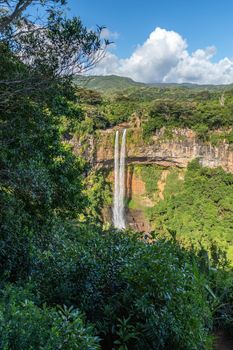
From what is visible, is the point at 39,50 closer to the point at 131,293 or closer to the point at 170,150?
the point at 131,293

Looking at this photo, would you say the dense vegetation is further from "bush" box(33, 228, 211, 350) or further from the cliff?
"bush" box(33, 228, 211, 350)

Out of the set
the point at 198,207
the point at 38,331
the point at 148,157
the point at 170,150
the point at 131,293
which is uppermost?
the point at 170,150

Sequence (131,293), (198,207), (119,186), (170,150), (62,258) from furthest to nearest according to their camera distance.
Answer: (119,186) < (170,150) < (198,207) < (62,258) < (131,293)

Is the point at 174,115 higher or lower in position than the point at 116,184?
higher

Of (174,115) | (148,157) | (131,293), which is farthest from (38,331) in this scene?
(148,157)

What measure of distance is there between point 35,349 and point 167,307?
3.85 ft

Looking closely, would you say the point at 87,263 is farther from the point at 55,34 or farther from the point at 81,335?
the point at 55,34

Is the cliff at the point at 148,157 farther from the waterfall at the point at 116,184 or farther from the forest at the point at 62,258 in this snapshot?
the forest at the point at 62,258

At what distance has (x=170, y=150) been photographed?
2689 centimetres

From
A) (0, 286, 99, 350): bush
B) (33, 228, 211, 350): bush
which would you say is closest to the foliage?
(33, 228, 211, 350): bush

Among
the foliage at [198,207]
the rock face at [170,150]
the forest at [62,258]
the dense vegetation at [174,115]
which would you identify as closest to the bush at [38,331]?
the forest at [62,258]

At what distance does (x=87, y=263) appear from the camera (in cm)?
353

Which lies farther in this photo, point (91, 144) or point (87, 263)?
point (91, 144)

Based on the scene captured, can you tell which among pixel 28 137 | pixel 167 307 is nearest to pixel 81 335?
pixel 167 307
